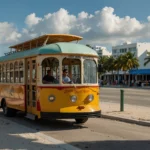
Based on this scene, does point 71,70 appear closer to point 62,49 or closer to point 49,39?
point 62,49

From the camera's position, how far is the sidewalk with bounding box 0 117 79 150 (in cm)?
869

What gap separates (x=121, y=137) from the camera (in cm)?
1063

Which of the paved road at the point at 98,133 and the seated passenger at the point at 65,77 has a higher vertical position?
the seated passenger at the point at 65,77

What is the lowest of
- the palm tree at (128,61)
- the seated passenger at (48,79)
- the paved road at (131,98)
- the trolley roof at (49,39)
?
the paved road at (131,98)

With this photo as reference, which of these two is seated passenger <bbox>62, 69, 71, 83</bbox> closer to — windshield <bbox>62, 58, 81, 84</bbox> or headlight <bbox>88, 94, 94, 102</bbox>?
windshield <bbox>62, 58, 81, 84</bbox>

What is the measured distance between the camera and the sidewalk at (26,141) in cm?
869

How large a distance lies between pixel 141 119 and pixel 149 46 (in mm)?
121449

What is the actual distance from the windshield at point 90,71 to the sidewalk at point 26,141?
109 inches

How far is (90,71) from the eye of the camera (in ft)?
42.0

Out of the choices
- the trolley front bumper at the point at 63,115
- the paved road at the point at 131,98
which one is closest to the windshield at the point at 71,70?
the trolley front bumper at the point at 63,115

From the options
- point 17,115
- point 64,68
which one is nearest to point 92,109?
point 64,68

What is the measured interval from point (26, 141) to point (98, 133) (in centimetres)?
276

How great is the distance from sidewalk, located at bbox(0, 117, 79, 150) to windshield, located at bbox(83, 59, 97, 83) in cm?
277

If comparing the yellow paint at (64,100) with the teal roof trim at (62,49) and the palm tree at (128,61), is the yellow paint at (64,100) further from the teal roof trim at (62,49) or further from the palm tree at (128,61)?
the palm tree at (128,61)
